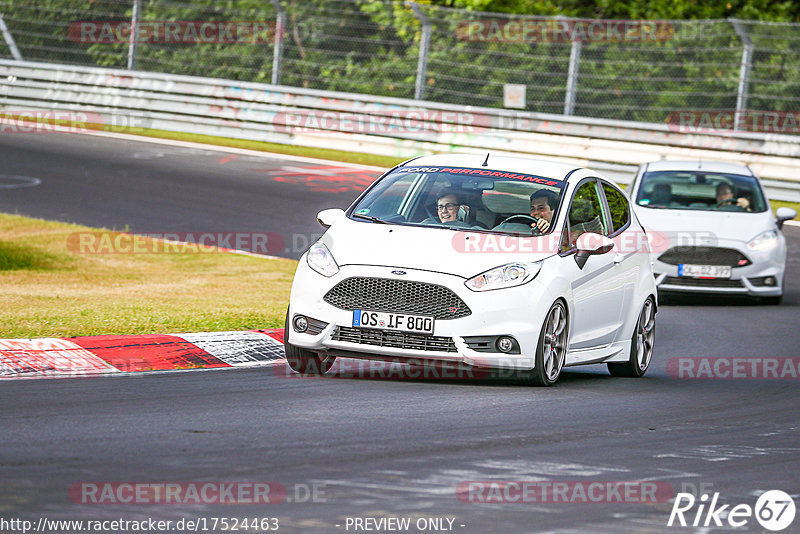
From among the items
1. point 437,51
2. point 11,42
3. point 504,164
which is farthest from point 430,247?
point 11,42

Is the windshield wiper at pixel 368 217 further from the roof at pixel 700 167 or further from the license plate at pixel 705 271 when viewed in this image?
the roof at pixel 700 167

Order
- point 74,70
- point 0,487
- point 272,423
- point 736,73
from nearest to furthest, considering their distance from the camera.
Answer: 1. point 0,487
2. point 272,423
3. point 736,73
4. point 74,70

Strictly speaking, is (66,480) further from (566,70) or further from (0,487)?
(566,70)

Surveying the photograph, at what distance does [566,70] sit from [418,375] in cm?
1722

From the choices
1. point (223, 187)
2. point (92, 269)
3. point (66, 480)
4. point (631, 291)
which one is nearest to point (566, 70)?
point (223, 187)

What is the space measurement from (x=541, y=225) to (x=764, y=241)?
718 cm

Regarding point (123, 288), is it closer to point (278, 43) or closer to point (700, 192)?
point (700, 192)

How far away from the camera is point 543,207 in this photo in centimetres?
1009

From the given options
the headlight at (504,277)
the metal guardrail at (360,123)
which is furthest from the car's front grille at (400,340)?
the metal guardrail at (360,123)

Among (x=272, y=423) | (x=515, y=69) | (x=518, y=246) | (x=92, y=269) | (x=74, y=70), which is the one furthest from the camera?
(x=74, y=70)

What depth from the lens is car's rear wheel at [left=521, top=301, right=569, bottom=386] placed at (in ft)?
30.6

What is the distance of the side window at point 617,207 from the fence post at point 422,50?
16.4 metres

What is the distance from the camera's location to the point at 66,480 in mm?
6008

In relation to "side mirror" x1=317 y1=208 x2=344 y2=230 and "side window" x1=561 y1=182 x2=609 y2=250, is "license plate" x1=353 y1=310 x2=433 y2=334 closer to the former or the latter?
"side mirror" x1=317 y1=208 x2=344 y2=230
